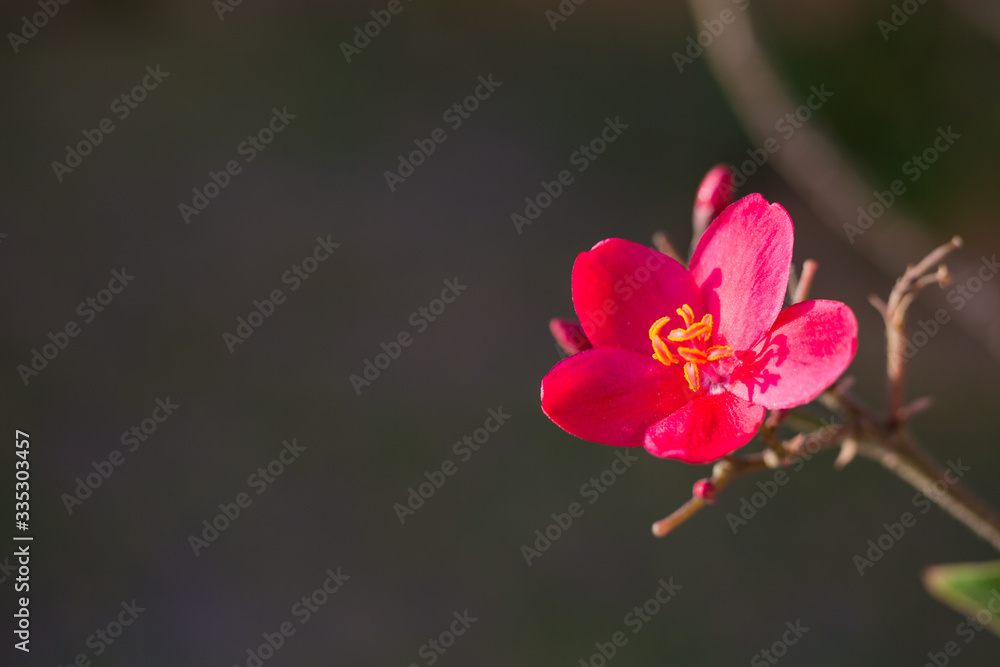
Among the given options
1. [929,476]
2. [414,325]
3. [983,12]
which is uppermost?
[983,12]

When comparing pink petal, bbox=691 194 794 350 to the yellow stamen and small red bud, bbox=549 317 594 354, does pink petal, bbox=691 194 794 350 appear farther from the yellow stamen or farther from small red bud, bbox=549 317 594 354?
small red bud, bbox=549 317 594 354

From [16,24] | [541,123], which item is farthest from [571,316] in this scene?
[16,24]

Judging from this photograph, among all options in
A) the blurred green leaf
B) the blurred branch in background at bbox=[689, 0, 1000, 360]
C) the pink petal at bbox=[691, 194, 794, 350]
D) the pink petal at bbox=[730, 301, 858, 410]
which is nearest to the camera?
the pink petal at bbox=[730, 301, 858, 410]

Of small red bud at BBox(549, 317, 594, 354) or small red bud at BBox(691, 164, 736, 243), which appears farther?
small red bud at BBox(691, 164, 736, 243)

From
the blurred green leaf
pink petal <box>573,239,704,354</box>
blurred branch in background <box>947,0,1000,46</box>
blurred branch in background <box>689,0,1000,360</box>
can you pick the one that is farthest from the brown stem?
blurred branch in background <box>947,0,1000,46</box>

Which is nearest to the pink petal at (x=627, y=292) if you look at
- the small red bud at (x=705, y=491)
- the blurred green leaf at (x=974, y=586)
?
the small red bud at (x=705, y=491)

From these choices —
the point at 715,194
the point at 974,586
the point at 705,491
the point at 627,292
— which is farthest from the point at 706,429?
the point at 974,586

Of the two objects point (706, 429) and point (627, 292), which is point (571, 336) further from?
point (706, 429)
